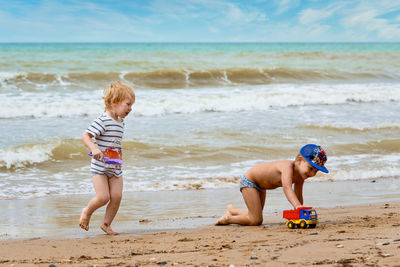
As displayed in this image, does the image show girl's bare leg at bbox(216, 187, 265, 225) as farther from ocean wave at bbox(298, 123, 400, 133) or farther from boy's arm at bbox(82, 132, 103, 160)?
ocean wave at bbox(298, 123, 400, 133)

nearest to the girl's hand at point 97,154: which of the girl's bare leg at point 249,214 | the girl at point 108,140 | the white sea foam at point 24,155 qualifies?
the girl at point 108,140

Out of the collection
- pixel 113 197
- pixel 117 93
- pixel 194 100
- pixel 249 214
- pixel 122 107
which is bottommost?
pixel 249 214

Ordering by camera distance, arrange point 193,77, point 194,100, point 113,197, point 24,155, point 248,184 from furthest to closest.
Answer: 1. point 193,77
2. point 194,100
3. point 24,155
4. point 248,184
5. point 113,197

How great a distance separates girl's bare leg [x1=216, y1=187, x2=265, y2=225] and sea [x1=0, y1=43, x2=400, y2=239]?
31 cm

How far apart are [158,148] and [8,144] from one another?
8.85 ft

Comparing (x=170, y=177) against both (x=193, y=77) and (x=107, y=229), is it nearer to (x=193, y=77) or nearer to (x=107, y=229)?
(x=107, y=229)

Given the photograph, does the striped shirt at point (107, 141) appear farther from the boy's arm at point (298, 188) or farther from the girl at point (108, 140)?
the boy's arm at point (298, 188)

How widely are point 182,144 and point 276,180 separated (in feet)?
15.7

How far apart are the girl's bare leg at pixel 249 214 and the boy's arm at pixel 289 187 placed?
0.38 m

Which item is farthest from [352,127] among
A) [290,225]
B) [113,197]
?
[113,197]

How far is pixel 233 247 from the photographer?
3457 mm

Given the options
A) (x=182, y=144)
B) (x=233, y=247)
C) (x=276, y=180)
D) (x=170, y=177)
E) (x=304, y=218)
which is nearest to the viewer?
(x=233, y=247)

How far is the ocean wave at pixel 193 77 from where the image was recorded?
63.1 ft

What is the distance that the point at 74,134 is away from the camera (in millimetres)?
10266
